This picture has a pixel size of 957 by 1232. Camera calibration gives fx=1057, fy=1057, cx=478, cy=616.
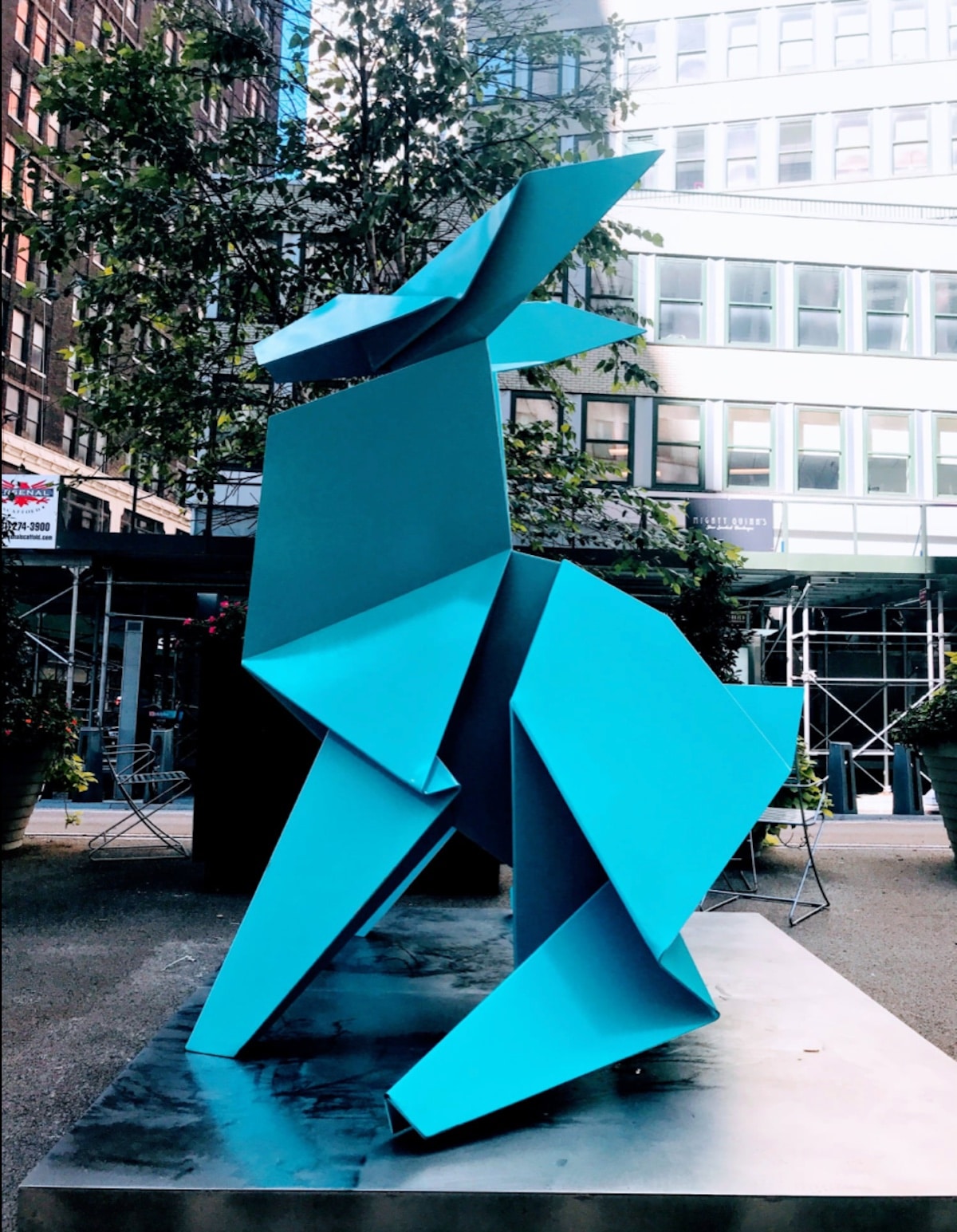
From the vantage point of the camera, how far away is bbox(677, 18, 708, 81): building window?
24.2 metres

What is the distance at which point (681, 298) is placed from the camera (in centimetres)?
1998

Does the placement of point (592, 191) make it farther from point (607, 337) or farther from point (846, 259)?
point (846, 259)

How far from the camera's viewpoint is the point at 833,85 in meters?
23.4

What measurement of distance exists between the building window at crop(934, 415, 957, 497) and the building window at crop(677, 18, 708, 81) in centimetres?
1055

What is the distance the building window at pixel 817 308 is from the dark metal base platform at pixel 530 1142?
18317mm

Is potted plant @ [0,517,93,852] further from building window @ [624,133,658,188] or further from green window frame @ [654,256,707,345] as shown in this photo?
building window @ [624,133,658,188]

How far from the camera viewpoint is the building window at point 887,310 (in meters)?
20.4

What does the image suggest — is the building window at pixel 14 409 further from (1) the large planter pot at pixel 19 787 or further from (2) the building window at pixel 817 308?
(1) the large planter pot at pixel 19 787

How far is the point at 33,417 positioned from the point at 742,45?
22908mm

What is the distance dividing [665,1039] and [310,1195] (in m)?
1.13

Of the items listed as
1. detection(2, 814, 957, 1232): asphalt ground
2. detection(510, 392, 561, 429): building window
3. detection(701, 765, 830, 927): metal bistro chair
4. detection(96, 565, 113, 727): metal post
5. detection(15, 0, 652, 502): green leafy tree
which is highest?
detection(510, 392, 561, 429): building window

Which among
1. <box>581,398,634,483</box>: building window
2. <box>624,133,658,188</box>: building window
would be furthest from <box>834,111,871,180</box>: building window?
<box>581,398,634,483</box>: building window

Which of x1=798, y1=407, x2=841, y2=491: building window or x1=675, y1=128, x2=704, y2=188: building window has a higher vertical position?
x1=675, y1=128, x2=704, y2=188: building window

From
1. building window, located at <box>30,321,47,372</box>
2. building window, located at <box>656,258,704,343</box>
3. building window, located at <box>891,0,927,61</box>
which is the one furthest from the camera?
building window, located at <box>30,321,47,372</box>
